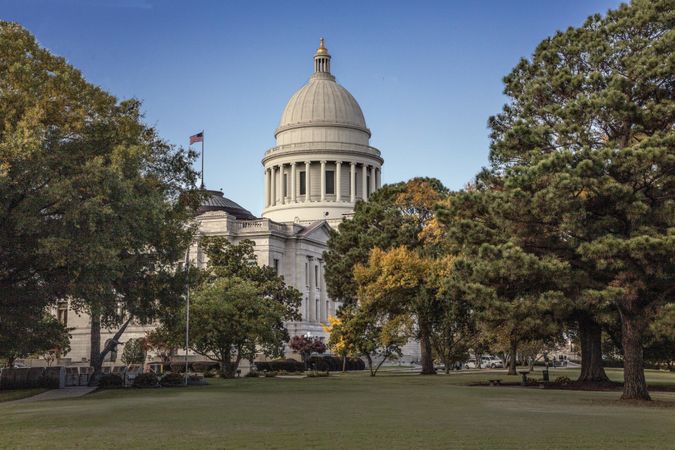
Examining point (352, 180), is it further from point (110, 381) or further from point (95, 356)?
point (110, 381)

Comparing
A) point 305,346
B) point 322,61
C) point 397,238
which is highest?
point 322,61

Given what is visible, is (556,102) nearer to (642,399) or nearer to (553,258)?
(553,258)

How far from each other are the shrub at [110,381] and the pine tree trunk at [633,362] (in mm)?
25606

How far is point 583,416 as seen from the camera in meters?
23.9

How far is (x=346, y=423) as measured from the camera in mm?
21312

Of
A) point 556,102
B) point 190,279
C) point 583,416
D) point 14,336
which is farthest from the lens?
point 190,279

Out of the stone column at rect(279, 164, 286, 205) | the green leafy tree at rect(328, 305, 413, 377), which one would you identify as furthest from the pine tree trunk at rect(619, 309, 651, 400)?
the stone column at rect(279, 164, 286, 205)

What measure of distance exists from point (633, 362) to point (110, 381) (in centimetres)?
Result: 2638

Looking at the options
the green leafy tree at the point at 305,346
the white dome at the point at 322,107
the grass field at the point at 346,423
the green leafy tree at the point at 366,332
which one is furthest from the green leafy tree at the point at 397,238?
the white dome at the point at 322,107

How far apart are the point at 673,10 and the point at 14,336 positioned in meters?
31.3

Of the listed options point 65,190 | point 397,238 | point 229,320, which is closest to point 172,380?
point 229,320

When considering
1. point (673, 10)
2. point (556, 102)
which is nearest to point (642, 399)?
point (556, 102)

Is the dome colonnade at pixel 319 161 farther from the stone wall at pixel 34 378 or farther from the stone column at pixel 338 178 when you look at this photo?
the stone wall at pixel 34 378

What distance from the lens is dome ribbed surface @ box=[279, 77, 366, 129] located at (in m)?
130
